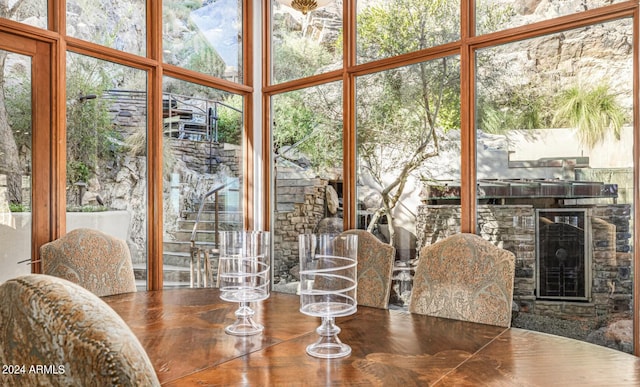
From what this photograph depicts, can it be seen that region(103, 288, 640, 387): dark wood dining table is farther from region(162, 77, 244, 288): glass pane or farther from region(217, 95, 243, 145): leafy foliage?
region(217, 95, 243, 145): leafy foliage

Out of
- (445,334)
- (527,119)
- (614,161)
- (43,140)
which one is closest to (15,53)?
(43,140)

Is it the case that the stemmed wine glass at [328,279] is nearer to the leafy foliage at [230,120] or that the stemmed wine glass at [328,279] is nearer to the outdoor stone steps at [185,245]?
the outdoor stone steps at [185,245]

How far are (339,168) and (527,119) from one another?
1413 mm

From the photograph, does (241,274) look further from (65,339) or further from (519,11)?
(519,11)

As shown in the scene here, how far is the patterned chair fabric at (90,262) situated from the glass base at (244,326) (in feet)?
3.62

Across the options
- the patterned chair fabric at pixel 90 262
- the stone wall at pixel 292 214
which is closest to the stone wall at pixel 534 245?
the stone wall at pixel 292 214

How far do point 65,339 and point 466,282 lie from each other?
1.62 meters

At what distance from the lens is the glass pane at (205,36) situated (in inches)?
136

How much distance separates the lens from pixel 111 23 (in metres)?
3.08

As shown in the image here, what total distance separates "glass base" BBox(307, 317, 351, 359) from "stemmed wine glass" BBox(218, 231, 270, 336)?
263 millimetres

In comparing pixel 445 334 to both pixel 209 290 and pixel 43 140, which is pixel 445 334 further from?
pixel 43 140

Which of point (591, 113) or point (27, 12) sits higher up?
point (27, 12)

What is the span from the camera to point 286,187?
3.89m

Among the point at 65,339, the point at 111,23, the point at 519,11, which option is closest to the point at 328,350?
the point at 65,339
